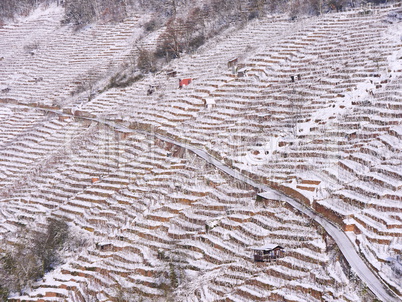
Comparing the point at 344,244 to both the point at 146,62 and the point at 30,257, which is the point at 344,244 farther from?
the point at 146,62

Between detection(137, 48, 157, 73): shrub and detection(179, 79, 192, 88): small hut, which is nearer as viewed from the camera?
detection(179, 79, 192, 88): small hut

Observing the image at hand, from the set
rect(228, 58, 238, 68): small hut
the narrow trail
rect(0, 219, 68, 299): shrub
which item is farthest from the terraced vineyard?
rect(228, 58, 238, 68): small hut

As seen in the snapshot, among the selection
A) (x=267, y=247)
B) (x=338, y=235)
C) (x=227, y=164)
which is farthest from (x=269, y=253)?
(x=227, y=164)

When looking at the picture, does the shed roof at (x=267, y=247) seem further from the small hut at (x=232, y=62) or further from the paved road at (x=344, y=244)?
the small hut at (x=232, y=62)

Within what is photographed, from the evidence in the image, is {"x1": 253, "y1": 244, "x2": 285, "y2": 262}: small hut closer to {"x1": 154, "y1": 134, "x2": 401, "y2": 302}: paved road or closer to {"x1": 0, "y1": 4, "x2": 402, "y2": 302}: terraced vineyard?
{"x1": 0, "y1": 4, "x2": 402, "y2": 302}: terraced vineyard

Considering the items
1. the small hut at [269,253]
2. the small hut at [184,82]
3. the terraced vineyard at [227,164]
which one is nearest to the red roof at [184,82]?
the small hut at [184,82]
